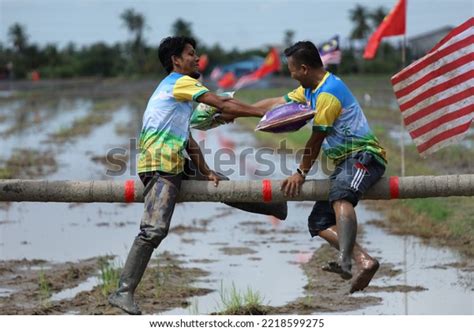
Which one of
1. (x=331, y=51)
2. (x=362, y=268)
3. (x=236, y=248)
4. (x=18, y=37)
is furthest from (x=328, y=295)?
(x=18, y=37)

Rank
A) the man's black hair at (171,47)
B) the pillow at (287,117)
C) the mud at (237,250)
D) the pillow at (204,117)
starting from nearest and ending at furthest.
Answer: the pillow at (287,117) → the man's black hair at (171,47) → the pillow at (204,117) → the mud at (237,250)

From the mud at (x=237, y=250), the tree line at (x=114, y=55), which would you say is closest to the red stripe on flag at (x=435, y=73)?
the mud at (x=237, y=250)

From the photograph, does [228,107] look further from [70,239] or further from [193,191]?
[70,239]

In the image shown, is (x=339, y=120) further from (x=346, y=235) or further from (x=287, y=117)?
(x=346, y=235)

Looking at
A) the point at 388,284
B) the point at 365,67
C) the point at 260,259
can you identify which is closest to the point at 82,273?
the point at 260,259

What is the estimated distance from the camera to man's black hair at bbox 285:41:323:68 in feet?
21.5

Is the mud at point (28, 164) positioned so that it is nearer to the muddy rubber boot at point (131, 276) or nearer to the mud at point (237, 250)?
the mud at point (237, 250)

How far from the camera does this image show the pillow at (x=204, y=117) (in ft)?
23.1

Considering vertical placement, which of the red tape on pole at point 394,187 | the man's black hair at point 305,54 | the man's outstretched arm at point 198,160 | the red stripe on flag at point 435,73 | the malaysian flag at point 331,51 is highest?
the malaysian flag at point 331,51

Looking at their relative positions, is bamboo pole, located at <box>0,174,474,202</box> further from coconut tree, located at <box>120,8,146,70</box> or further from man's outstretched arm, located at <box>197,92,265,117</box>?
coconut tree, located at <box>120,8,146,70</box>

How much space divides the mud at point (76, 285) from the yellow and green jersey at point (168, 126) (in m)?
2.01

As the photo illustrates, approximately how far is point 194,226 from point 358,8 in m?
86.0

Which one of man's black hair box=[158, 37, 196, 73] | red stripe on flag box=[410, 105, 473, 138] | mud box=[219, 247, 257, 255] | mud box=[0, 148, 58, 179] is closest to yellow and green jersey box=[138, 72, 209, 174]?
man's black hair box=[158, 37, 196, 73]

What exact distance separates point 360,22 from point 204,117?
9184cm
